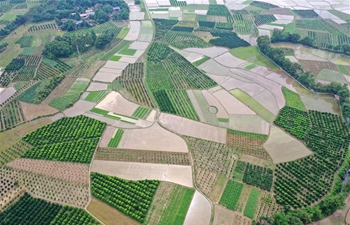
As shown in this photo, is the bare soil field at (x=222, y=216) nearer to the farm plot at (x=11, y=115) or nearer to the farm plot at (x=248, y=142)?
the farm plot at (x=248, y=142)

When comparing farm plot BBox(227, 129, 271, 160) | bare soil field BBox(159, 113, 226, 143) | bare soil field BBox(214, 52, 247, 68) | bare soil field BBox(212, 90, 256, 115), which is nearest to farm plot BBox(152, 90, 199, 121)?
bare soil field BBox(159, 113, 226, 143)

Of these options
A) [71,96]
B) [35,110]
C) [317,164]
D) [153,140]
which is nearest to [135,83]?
[71,96]

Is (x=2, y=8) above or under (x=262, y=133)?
above

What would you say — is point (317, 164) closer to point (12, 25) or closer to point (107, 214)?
point (107, 214)

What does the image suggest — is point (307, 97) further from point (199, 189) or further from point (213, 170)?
point (199, 189)

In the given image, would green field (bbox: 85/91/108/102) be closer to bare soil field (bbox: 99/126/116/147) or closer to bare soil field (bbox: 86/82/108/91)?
bare soil field (bbox: 86/82/108/91)

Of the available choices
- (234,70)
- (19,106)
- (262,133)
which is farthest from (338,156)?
(19,106)

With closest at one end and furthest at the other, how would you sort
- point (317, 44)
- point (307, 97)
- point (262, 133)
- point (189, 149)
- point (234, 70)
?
point (189, 149)
point (262, 133)
point (307, 97)
point (234, 70)
point (317, 44)
